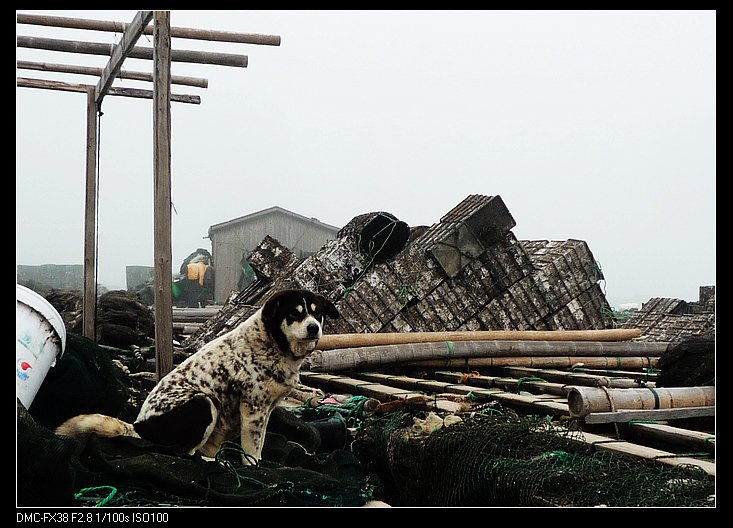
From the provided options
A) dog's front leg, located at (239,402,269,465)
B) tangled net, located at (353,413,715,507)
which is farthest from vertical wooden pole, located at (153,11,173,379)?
tangled net, located at (353,413,715,507)

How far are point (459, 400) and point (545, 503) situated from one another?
239 centimetres

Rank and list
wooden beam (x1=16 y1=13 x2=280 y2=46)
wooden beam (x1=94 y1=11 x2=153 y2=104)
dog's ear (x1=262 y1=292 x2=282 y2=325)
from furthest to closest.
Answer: wooden beam (x1=16 y1=13 x2=280 y2=46) → wooden beam (x1=94 y1=11 x2=153 y2=104) → dog's ear (x1=262 y1=292 x2=282 y2=325)

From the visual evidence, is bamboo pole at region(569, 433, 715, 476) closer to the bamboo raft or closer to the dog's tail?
the bamboo raft

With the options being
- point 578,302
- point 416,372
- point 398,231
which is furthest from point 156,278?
point 578,302

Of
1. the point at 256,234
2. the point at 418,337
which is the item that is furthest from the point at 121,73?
the point at 256,234

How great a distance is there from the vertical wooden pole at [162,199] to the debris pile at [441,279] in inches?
128

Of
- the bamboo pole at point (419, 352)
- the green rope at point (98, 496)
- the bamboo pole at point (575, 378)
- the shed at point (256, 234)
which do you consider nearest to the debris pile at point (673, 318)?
the bamboo pole at point (419, 352)

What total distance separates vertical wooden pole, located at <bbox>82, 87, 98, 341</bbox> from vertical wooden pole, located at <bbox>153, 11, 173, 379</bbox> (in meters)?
3.17

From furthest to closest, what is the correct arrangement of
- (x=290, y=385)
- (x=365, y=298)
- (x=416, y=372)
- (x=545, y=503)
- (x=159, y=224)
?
(x=365, y=298), (x=416, y=372), (x=159, y=224), (x=290, y=385), (x=545, y=503)

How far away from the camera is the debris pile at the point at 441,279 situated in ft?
30.9

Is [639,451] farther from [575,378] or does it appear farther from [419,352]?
[419,352]

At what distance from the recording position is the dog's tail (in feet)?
14.2

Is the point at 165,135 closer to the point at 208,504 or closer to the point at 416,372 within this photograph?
the point at 208,504

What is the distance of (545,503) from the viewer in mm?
3701
